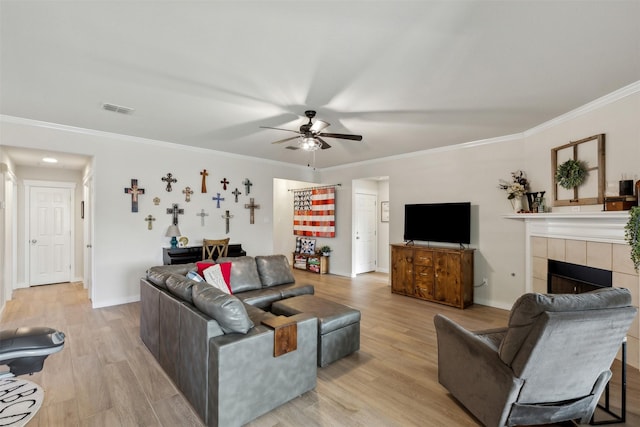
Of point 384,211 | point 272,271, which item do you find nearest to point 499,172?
point 384,211

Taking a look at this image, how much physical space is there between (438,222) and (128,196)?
5236 mm

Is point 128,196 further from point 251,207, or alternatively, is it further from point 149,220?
point 251,207

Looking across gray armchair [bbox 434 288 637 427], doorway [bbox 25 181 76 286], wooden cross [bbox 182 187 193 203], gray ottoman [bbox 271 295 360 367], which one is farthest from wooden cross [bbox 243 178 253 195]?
gray armchair [bbox 434 288 637 427]

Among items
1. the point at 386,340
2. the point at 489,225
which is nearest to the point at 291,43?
the point at 386,340

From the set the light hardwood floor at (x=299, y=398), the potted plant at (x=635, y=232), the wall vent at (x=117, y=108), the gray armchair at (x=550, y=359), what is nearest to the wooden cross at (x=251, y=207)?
the light hardwood floor at (x=299, y=398)

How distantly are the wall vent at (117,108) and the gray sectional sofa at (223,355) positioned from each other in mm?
2143

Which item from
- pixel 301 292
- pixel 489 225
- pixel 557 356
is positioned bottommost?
pixel 301 292

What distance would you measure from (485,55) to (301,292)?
3199mm

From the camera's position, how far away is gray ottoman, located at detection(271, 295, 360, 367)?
2746 mm

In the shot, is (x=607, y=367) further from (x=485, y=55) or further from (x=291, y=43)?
(x=291, y=43)

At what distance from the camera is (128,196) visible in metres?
4.74

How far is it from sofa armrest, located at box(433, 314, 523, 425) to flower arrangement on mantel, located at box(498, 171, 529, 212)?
289cm

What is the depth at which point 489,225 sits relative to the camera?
469 cm

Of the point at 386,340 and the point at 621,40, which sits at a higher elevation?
the point at 621,40
